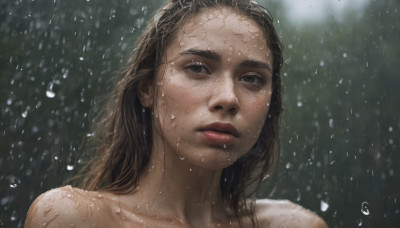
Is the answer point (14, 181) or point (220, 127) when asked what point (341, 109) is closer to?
point (14, 181)

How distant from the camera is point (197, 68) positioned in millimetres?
2369

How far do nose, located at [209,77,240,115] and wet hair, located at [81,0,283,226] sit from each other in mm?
355

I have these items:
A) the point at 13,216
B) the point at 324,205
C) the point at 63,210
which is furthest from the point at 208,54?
the point at 324,205

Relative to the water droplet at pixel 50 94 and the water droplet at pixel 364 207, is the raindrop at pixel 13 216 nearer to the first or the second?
the water droplet at pixel 50 94

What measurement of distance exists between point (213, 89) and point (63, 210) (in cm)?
72

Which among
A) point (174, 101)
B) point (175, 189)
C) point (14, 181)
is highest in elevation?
point (174, 101)

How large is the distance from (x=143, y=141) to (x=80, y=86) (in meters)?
4.87

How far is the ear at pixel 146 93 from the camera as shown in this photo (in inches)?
101

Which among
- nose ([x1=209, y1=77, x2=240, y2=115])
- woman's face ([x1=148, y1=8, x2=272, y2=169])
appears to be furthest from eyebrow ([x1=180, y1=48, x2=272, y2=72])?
nose ([x1=209, y1=77, x2=240, y2=115])

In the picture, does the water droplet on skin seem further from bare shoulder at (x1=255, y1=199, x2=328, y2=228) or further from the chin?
the chin

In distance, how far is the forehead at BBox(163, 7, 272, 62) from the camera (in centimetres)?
236

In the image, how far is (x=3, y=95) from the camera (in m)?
6.84

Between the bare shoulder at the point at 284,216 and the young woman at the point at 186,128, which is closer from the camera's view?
the young woman at the point at 186,128

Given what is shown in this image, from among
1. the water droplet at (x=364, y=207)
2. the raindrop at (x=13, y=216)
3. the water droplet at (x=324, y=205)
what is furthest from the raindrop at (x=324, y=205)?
the raindrop at (x=13, y=216)
